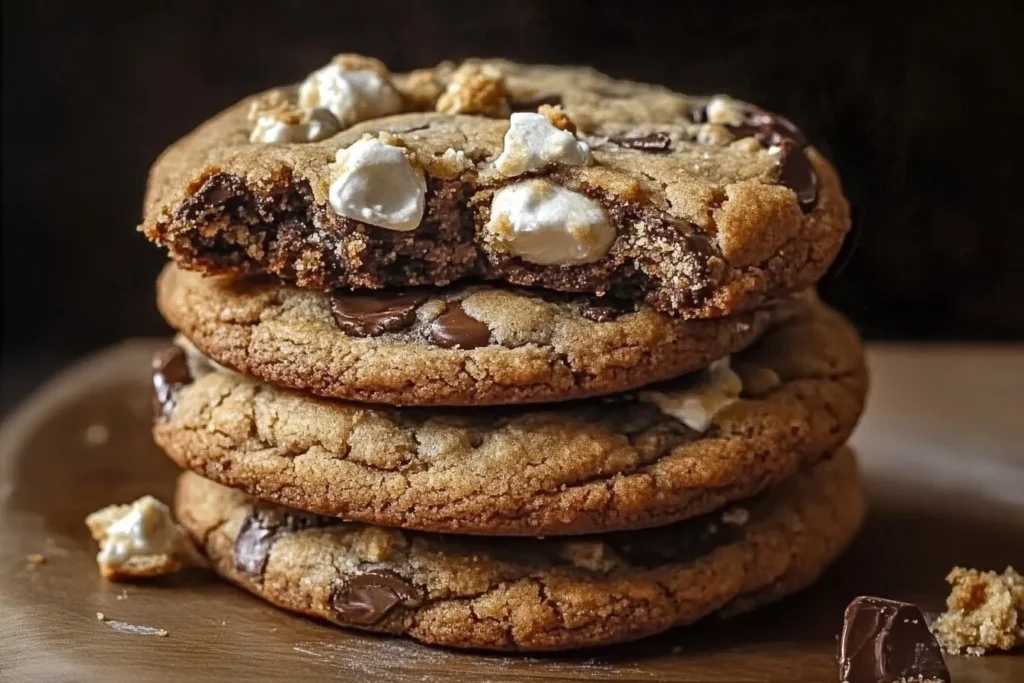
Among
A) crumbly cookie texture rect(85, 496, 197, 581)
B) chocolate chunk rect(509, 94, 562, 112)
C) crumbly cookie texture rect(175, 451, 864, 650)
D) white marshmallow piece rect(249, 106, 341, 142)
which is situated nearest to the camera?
crumbly cookie texture rect(175, 451, 864, 650)

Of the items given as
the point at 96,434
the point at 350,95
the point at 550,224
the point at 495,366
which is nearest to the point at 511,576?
the point at 495,366

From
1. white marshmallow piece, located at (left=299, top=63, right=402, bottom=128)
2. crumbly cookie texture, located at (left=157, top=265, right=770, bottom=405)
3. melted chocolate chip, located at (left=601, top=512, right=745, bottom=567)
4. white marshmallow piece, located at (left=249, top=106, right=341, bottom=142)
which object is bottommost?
melted chocolate chip, located at (left=601, top=512, right=745, bottom=567)

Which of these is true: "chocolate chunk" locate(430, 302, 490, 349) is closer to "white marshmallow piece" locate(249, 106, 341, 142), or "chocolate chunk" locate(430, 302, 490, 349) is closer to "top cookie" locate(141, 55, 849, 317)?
"top cookie" locate(141, 55, 849, 317)

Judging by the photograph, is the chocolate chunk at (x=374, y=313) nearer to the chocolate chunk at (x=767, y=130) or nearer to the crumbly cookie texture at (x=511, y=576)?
the crumbly cookie texture at (x=511, y=576)

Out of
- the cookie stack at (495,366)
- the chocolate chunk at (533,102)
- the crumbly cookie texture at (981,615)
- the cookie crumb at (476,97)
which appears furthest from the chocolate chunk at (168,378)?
the crumbly cookie texture at (981,615)

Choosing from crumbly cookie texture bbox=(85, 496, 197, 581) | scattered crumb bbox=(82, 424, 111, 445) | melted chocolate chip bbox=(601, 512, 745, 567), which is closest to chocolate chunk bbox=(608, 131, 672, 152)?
melted chocolate chip bbox=(601, 512, 745, 567)

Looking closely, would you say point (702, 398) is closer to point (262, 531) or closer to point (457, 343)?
point (457, 343)
